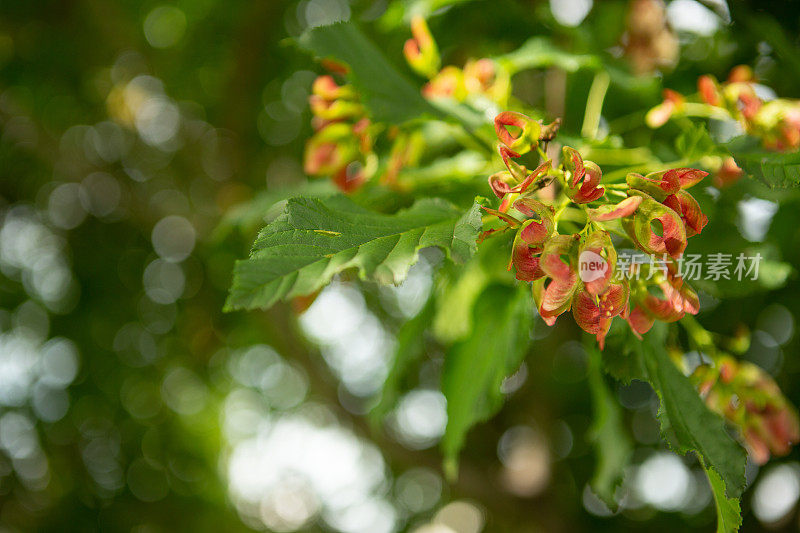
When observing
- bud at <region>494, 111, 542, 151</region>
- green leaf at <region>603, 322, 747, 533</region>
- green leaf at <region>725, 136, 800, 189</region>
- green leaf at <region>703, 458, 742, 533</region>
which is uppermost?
bud at <region>494, 111, 542, 151</region>

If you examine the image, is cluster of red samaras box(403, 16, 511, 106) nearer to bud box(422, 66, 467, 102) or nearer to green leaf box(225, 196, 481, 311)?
bud box(422, 66, 467, 102)

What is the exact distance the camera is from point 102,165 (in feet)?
9.32

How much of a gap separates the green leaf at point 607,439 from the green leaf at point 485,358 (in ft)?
0.62

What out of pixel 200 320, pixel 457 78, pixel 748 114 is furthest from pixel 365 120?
pixel 200 320

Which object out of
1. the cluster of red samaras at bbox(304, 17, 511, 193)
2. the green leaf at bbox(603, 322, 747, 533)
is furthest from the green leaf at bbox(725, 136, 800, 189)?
the cluster of red samaras at bbox(304, 17, 511, 193)

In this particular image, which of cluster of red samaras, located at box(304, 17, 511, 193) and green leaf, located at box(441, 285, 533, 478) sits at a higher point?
cluster of red samaras, located at box(304, 17, 511, 193)

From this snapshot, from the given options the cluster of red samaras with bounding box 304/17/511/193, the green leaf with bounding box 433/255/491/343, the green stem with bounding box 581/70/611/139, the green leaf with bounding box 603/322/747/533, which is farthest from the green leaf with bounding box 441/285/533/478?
the green stem with bounding box 581/70/611/139

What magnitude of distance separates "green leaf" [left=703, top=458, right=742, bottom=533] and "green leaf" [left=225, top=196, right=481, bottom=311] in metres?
0.35

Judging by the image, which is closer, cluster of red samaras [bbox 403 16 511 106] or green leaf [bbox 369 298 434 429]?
cluster of red samaras [bbox 403 16 511 106]

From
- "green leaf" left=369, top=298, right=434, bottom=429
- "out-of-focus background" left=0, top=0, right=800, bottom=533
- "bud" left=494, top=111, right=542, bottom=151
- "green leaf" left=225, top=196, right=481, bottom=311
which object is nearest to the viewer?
"green leaf" left=225, top=196, right=481, bottom=311

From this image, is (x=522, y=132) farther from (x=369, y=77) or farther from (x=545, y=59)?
(x=545, y=59)

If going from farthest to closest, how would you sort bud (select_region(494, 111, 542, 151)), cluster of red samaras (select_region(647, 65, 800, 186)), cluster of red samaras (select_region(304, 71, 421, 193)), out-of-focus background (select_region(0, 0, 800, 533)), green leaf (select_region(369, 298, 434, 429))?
out-of-focus background (select_region(0, 0, 800, 533))
green leaf (select_region(369, 298, 434, 429))
cluster of red samaras (select_region(304, 71, 421, 193))
cluster of red samaras (select_region(647, 65, 800, 186))
bud (select_region(494, 111, 542, 151))

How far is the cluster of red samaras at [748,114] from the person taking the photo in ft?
2.54

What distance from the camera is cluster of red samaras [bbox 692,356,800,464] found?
85 centimetres
